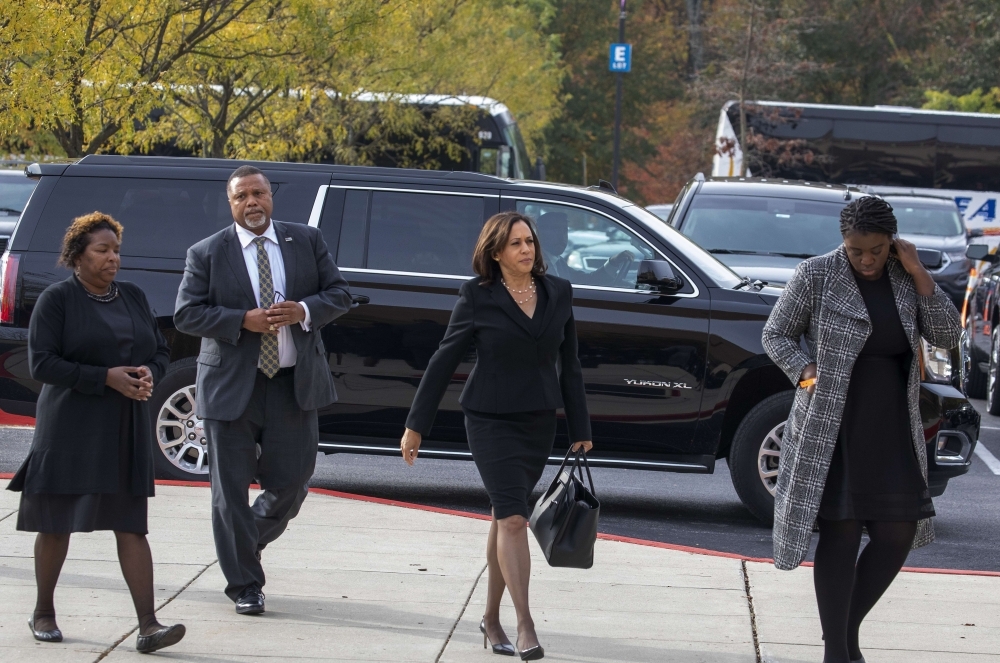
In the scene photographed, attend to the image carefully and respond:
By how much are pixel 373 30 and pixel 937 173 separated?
14877 millimetres

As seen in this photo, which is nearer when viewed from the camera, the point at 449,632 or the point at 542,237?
the point at 449,632

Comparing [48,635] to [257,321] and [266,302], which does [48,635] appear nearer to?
[257,321]

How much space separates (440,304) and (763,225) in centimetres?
482

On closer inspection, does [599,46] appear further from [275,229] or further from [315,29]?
[275,229]

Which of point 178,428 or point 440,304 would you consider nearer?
point 440,304

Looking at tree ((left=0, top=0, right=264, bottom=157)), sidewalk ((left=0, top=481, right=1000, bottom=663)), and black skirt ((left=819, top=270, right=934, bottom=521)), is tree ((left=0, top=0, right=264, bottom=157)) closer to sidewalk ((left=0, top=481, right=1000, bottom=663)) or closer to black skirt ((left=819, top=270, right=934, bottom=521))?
sidewalk ((left=0, top=481, right=1000, bottom=663))

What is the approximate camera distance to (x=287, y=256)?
222 inches

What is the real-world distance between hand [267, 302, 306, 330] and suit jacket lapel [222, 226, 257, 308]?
0.47 ft

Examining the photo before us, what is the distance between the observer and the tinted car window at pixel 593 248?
7.93 metres

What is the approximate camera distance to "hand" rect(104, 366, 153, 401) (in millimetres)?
4883

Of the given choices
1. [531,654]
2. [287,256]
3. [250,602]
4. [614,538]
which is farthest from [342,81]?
[531,654]

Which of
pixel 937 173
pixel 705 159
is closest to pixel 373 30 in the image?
pixel 937 173

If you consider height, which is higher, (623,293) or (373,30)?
(373,30)

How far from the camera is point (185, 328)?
5.47 metres
